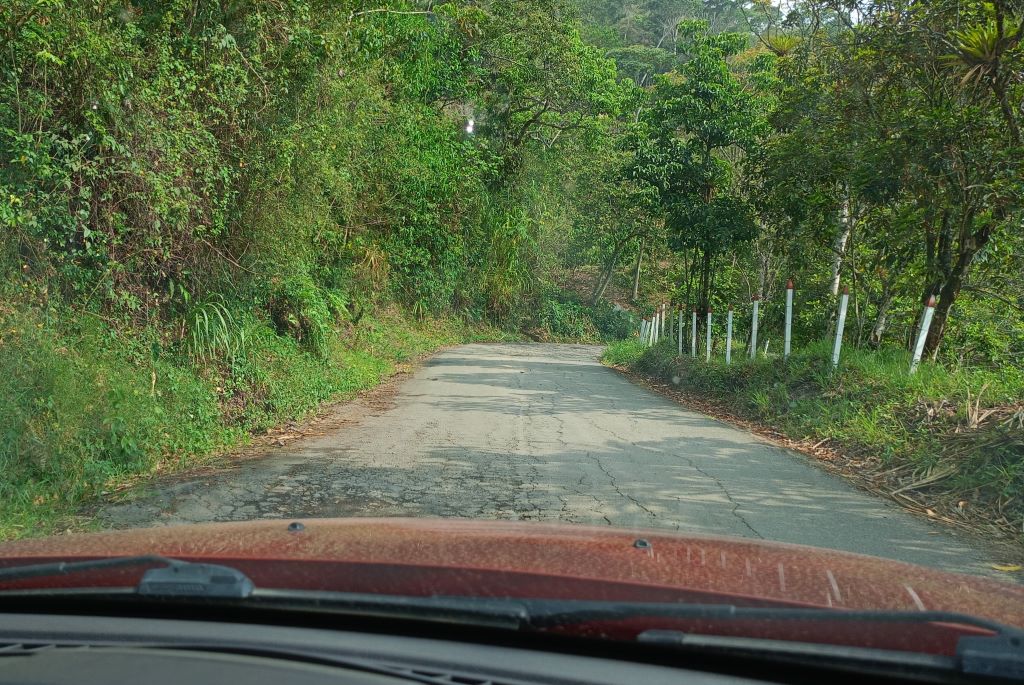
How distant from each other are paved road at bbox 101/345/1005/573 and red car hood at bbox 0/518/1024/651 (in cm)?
376

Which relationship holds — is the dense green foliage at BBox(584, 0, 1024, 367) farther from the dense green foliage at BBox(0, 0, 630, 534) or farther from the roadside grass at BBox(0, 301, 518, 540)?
the roadside grass at BBox(0, 301, 518, 540)

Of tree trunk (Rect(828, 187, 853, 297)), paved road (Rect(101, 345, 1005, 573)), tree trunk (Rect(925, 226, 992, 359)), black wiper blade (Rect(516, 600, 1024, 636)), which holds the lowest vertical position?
paved road (Rect(101, 345, 1005, 573))

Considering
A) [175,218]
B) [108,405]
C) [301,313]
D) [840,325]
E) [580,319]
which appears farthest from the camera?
[580,319]

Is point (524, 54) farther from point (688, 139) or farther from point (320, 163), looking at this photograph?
point (320, 163)

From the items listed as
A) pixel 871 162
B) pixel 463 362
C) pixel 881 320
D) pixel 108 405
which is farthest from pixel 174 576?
pixel 463 362

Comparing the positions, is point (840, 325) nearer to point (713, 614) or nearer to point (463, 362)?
point (463, 362)

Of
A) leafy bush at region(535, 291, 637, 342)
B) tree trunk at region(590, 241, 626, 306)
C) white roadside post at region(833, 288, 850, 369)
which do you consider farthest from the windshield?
tree trunk at region(590, 241, 626, 306)

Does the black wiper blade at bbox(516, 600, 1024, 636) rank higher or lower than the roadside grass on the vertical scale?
higher

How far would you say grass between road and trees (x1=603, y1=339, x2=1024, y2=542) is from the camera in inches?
349

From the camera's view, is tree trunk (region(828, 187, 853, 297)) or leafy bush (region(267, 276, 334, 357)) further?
tree trunk (region(828, 187, 853, 297))

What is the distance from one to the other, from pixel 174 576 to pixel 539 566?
1.02 metres

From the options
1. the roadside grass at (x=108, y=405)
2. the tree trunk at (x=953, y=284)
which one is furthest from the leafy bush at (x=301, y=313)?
the tree trunk at (x=953, y=284)

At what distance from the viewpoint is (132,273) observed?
11258 millimetres

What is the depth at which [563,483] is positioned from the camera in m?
8.80
